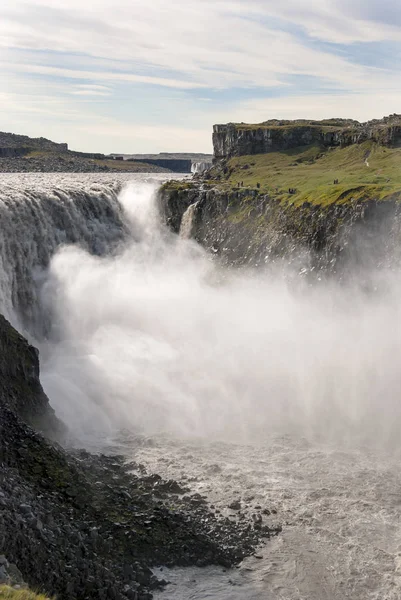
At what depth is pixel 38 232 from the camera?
6575 cm

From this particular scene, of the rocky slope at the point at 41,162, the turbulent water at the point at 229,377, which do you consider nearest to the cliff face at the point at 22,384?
the turbulent water at the point at 229,377

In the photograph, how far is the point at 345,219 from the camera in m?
63.5

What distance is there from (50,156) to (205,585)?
179 metres

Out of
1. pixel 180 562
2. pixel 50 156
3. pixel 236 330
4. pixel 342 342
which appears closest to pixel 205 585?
pixel 180 562

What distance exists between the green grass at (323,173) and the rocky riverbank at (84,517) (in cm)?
4136

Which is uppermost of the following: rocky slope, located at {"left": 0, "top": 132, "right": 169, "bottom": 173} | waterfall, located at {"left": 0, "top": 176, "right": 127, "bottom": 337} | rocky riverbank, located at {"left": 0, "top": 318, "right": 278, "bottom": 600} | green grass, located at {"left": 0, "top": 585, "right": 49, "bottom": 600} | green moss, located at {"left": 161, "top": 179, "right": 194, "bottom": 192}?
rocky slope, located at {"left": 0, "top": 132, "right": 169, "bottom": 173}

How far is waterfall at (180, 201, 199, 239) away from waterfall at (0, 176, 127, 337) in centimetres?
847

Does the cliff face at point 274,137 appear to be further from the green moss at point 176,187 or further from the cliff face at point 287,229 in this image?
the cliff face at point 287,229

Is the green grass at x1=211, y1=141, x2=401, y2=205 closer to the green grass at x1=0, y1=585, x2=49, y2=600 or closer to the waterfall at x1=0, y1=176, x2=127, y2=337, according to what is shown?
the waterfall at x1=0, y1=176, x2=127, y2=337

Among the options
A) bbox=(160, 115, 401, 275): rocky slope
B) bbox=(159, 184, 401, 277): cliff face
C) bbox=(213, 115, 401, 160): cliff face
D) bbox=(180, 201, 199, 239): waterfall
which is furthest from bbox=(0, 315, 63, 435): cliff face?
bbox=(213, 115, 401, 160): cliff face

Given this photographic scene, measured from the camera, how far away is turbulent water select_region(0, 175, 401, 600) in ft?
96.4

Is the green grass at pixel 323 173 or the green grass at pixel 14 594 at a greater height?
the green grass at pixel 323 173

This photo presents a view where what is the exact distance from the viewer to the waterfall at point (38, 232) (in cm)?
5822

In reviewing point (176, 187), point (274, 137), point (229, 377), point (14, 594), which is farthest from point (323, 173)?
point (14, 594)
